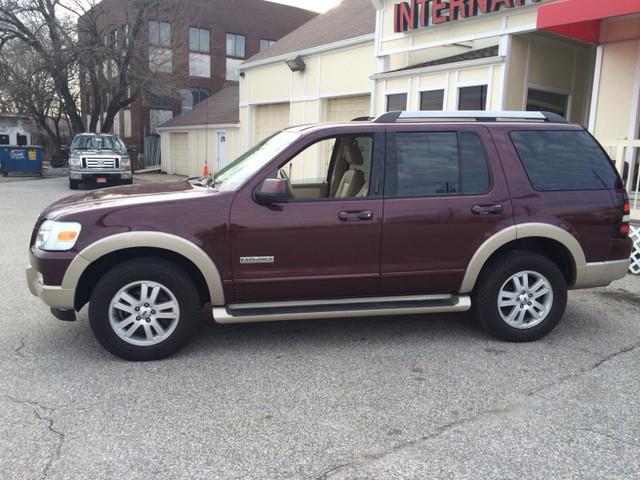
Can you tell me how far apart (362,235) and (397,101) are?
975cm

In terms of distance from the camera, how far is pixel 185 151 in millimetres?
27828

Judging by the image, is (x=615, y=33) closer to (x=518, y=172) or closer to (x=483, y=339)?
(x=518, y=172)

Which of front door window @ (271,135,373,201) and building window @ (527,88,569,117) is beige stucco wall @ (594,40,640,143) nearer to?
building window @ (527,88,569,117)

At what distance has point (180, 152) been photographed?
93.0 feet

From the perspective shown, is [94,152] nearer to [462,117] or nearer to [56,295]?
[56,295]

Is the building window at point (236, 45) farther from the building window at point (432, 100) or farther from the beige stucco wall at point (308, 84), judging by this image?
the building window at point (432, 100)

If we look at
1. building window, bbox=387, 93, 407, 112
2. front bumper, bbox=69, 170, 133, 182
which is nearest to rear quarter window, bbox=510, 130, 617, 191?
building window, bbox=387, 93, 407, 112

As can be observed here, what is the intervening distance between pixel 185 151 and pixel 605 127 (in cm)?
2134

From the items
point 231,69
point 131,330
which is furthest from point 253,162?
point 231,69

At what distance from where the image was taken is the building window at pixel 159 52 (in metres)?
25.7

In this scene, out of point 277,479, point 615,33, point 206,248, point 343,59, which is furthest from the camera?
point 343,59

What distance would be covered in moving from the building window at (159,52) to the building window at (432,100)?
17.0 meters

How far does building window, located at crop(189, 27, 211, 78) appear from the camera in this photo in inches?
1355

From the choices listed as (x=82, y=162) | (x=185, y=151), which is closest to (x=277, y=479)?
(x=82, y=162)
